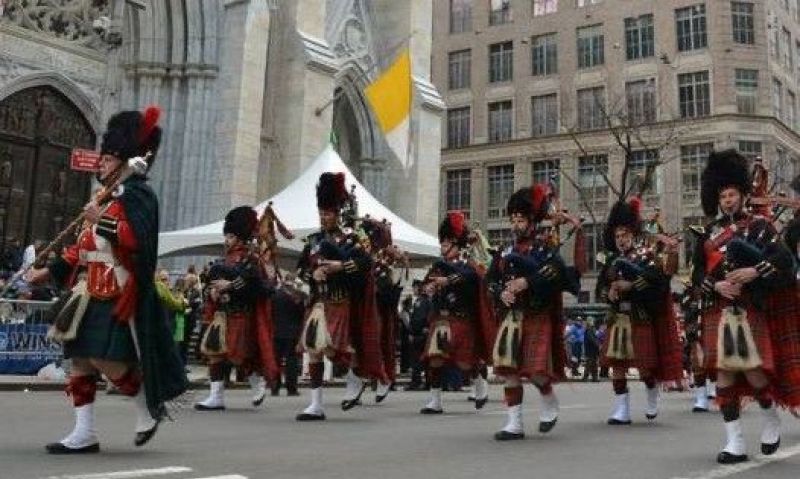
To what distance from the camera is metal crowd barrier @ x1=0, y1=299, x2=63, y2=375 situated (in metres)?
13.4

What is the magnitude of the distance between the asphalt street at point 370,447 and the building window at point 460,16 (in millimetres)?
46292

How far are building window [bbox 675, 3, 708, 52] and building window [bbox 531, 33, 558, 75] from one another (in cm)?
719

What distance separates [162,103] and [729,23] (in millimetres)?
34982

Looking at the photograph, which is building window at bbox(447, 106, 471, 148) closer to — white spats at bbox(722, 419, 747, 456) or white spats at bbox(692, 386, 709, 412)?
white spats at bbox(692, 386, 709, 412)

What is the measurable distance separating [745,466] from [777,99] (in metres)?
46.0

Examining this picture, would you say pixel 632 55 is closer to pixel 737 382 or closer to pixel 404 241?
pixel 404 241

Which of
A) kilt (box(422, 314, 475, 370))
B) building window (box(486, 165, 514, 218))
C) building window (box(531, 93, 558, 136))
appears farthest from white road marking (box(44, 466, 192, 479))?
building window (box(531, 93, 558, 136))

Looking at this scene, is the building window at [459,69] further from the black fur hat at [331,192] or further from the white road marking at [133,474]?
the white road marking at [133,474]

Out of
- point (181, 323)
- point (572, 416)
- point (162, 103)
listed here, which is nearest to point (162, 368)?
point (572, 416)

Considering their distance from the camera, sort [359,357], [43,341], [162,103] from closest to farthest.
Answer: [359,357], [43,341], [162,103]

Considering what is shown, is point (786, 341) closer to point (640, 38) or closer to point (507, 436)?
point (507, 436)

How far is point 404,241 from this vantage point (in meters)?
18.0

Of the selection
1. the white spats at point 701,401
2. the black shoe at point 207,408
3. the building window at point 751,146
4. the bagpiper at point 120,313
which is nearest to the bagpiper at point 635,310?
the white spats at point 701,401

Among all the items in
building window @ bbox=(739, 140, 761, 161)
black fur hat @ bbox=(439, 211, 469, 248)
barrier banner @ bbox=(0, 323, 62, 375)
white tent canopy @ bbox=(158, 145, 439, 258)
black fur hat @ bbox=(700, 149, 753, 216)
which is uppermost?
building window @ bbox=(739, 140, 761, 161)
